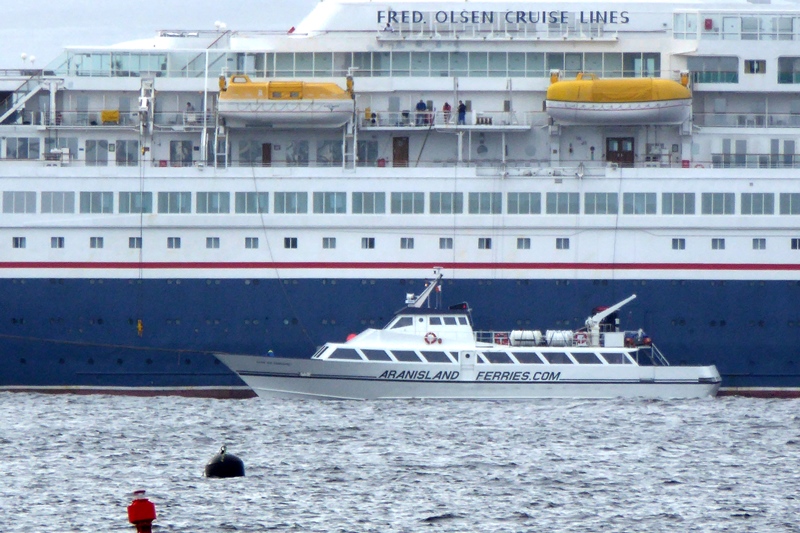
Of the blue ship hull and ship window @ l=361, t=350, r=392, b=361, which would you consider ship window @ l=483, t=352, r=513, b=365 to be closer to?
the blue ship hull

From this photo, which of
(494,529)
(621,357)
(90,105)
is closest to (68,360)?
(90,105)

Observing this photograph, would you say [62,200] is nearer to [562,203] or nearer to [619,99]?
[562,203]

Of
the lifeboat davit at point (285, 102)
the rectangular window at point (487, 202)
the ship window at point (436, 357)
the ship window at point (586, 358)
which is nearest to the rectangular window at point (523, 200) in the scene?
the rectangular window at point (487, 202)

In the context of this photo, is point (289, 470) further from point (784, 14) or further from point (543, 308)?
point (784, 14)

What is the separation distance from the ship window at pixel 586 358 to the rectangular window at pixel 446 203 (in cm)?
516

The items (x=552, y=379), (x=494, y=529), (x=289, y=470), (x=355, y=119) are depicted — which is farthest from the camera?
(x=355, y=119)

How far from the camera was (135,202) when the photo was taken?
47594 millimetres

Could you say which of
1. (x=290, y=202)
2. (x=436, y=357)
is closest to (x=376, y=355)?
(x=436, y=357)

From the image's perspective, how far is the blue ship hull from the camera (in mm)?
46781

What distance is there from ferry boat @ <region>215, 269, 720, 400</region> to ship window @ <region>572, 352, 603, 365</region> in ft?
0.08

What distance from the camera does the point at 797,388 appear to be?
47.2 m

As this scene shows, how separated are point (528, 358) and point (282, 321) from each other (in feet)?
21.7

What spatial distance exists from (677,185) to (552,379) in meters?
6.47

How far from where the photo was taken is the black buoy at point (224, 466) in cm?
3288
